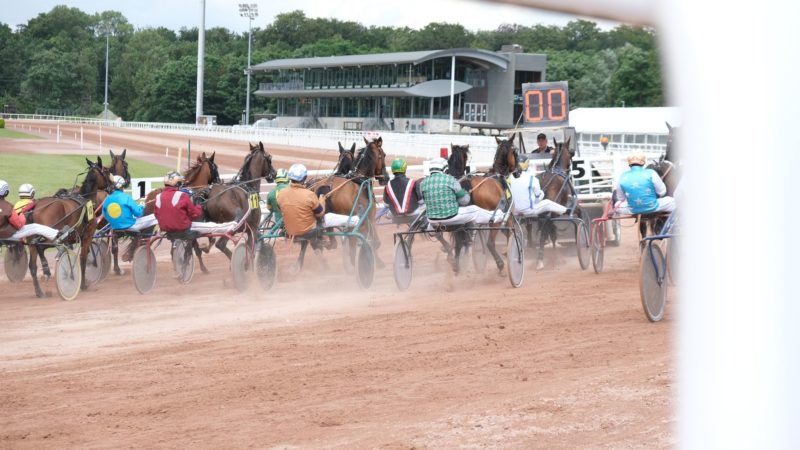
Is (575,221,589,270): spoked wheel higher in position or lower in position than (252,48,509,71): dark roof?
lower

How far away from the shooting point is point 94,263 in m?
13.4

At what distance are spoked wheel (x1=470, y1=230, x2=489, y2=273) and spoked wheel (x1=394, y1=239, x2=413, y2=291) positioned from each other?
42.1 inches

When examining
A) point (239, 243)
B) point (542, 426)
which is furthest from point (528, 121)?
point (542, 426)

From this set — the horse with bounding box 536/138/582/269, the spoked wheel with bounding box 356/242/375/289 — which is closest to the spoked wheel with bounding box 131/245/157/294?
the spoked wheel with bounding box 356/242/375/289

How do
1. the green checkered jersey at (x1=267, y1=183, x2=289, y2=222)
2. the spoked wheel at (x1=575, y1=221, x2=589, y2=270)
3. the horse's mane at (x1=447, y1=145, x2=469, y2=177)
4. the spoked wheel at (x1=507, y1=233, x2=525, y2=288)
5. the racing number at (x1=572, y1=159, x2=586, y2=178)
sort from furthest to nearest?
the racing number at (x1=572, y1=159, x2=586, y2=178) < the spoked wheel at (x1=575, y1=221, x2=589, y2=270) < the horse's mane at (x1=447, y1=145, x2=469, y2=177) < the green checkered jersey at (x1=267, y1=183, x2=289, y2=222) < the spoked wheel at (x1=507, y1=233, x2=525, y2=288)

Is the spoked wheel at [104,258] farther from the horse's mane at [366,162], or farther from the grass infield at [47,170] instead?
the grass infield at [47,170]

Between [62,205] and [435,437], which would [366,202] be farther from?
[435,437]

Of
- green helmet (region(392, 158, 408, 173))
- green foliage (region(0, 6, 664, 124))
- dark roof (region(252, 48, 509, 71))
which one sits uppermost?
dark roof (region(252, 48, 509, 71))

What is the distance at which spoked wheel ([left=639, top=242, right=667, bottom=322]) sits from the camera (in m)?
9.99

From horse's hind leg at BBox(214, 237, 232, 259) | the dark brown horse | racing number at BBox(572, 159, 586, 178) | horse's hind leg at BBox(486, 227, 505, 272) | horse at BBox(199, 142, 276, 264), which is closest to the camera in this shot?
horse's hind leg at BBox(486, 227, 505, 272)

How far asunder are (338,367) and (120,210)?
5.57 meters

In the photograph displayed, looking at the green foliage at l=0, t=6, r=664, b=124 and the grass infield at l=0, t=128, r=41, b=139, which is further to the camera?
Result: the grass infield at l=0, t=128, r=41, b=139

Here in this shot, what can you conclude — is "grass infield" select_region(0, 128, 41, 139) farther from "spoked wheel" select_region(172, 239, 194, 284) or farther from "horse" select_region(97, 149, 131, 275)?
"spoked wheel" select_region(172, 239, 194, 284)

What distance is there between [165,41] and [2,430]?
5.52m
